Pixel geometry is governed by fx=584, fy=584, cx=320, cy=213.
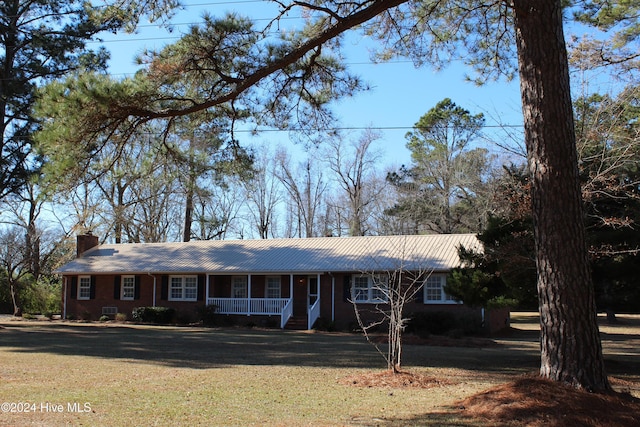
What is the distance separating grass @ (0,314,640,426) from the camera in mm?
7078

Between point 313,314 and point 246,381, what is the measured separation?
52.6 feet

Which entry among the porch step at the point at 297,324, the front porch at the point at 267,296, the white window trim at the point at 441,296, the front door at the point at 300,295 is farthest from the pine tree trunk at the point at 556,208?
the front door at the point at 300,295

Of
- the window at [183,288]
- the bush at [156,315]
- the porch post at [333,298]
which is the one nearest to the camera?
the porch post at [333,298]

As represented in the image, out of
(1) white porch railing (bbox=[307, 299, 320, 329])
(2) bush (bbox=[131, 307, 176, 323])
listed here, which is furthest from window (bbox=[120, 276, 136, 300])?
(1) white porch railing (bbox=[307, 299, 320, 329])

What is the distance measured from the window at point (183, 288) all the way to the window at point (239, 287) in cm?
185

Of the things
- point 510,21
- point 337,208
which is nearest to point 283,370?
point 510,21

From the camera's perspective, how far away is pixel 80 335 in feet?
68.5

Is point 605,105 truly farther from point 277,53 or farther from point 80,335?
point 80,335

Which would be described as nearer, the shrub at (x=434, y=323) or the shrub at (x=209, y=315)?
the shrub at (x=434, y=323)

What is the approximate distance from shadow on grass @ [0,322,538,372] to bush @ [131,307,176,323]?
6.99 meters

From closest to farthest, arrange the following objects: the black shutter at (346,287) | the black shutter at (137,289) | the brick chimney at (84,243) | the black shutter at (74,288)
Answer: the black shutter at (346,287)
the black shutter at (137,289)
the black shutter at (74,288)
the brick chimney at (84,243)

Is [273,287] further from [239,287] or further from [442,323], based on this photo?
[442,323]

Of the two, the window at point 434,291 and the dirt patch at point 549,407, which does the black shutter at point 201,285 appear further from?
the dirt patch at point 549,407

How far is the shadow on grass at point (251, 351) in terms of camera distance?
13.2 meters
